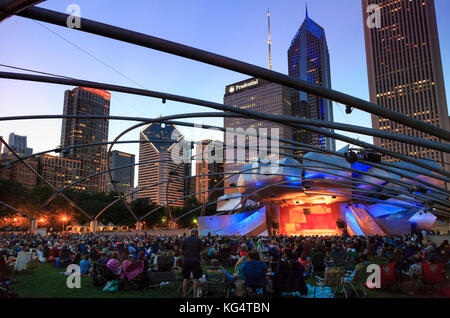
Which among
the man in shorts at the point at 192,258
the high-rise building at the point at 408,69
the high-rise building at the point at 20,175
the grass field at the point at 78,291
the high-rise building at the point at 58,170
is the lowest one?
the grass field at the point at 78,291

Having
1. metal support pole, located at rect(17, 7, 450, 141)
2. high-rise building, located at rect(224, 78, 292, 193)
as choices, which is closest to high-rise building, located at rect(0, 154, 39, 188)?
high-rise building, located at rect(224, 78, 292, 193)

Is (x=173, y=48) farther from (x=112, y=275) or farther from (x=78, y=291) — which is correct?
(x=78, y=291)

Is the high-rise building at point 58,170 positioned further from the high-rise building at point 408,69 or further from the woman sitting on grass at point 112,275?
the woman sitting on grass at point 112,275

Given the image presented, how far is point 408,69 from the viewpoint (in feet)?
424

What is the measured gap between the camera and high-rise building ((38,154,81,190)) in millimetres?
169375

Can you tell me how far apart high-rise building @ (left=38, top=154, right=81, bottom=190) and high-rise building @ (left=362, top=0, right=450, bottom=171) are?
144950 mm

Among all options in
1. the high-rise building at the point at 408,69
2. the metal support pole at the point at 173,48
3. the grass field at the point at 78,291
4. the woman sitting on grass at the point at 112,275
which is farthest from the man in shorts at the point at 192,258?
the high-rise building at the point at 408,69

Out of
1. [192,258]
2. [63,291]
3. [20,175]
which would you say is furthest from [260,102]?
[192,258]

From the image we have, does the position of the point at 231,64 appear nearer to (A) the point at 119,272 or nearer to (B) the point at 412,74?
(A) the point at 119,272

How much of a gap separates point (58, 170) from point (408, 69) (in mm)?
167959

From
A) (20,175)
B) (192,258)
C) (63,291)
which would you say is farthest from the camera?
(20,175)

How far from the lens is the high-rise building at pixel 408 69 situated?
124188mm

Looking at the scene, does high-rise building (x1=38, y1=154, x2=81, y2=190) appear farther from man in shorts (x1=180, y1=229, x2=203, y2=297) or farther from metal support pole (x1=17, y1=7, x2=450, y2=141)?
metal support pole (x1=17, y1=7, x2=450, y2=141)

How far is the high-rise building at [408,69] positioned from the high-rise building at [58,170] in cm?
14495
